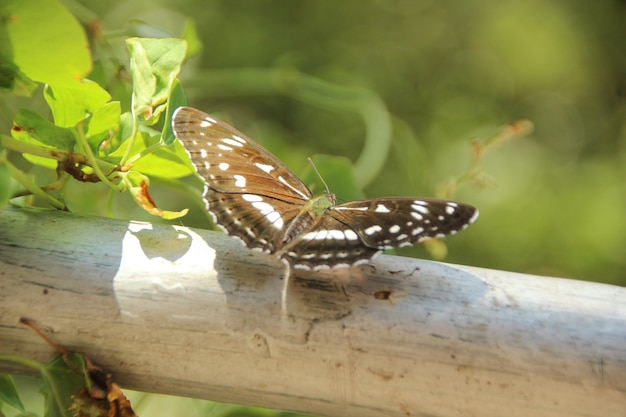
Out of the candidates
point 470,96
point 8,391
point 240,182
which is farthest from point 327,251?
point 470,96

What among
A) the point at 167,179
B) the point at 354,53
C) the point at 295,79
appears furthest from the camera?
the point at 354,53

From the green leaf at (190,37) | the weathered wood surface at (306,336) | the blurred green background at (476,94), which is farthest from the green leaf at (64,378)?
the blurred green background at (476,94)

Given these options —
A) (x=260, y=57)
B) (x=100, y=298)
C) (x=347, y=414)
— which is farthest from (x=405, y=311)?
(x=260, y=57)

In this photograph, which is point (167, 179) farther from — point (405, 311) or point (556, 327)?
point (556, 327)

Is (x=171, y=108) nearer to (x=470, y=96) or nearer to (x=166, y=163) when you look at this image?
(x=166, y=163)

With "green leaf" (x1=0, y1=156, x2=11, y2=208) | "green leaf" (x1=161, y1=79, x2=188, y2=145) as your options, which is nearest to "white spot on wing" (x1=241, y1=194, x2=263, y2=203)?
"green leaf" (x1=161, y1=79, x2=188, y2=145)

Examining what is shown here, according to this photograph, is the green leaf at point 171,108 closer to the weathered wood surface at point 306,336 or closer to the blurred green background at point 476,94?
the weathered wood surface at point 306,336
